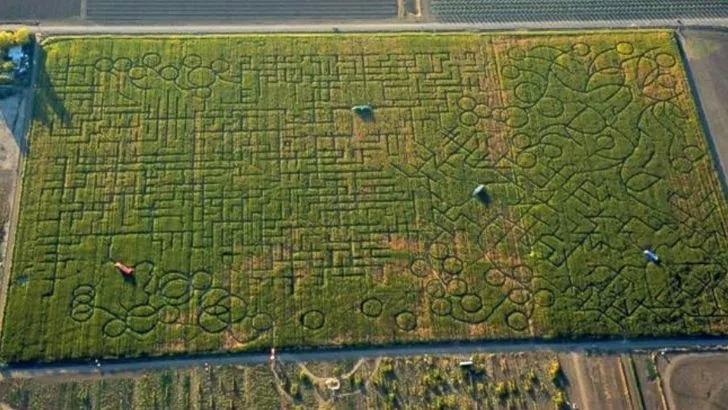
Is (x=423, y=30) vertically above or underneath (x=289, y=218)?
above

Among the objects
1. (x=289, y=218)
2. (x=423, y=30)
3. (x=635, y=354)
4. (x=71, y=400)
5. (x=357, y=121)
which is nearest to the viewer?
(x=71, y=400)

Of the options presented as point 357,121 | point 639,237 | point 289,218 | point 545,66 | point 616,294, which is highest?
point 545,66

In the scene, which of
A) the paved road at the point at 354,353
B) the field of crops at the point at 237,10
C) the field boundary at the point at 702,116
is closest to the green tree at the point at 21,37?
the field of crops at the point at 237,10

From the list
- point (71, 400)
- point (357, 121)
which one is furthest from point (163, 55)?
point (71, 400)

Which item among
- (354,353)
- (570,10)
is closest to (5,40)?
(354,353)

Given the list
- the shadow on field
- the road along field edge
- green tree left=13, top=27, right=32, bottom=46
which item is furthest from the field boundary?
green tree left=13, top=27, right=32, bottom=46

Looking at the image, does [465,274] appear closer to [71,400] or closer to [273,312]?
[273,312]
